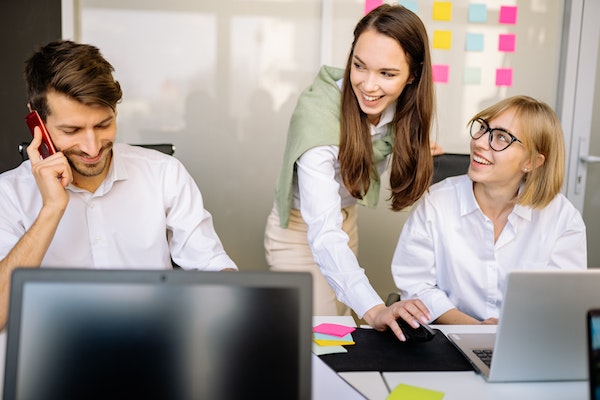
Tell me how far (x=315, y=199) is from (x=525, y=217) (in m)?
0.64

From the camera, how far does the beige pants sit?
2061 mm

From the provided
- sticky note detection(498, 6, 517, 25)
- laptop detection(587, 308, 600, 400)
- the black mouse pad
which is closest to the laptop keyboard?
the black mouse pad

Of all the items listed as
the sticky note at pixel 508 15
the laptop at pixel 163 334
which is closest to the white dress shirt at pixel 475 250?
the laptop at pixel 163 334

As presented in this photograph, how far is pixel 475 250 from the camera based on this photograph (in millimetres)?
1784

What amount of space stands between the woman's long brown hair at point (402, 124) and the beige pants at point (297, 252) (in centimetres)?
32

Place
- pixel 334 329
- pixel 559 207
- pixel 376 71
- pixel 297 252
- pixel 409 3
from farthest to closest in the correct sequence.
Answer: pixel 409 3 < pixel 297 252 < pixel 559 207 < pixel 376 71 < pixel 334 329

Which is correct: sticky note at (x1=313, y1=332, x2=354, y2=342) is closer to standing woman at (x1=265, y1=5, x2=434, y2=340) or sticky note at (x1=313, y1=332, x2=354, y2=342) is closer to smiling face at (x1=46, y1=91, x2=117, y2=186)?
standing woman at (x1=265, y1=5, x2=434, y2=340)

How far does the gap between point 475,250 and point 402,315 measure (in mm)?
547

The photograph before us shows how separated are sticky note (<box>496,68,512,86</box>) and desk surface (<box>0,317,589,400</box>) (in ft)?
7.43

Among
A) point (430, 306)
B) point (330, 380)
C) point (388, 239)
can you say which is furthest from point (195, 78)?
point (330, 380)

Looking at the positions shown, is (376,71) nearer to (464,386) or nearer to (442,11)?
(464,386)

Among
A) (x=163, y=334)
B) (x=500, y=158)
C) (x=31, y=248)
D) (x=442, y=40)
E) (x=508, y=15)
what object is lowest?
(x=31, y=248)

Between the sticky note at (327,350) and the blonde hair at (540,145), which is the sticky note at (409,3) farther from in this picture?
the sticky note at (327,350)

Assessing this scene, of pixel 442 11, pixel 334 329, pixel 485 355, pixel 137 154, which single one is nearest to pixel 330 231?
pixel 334 329
